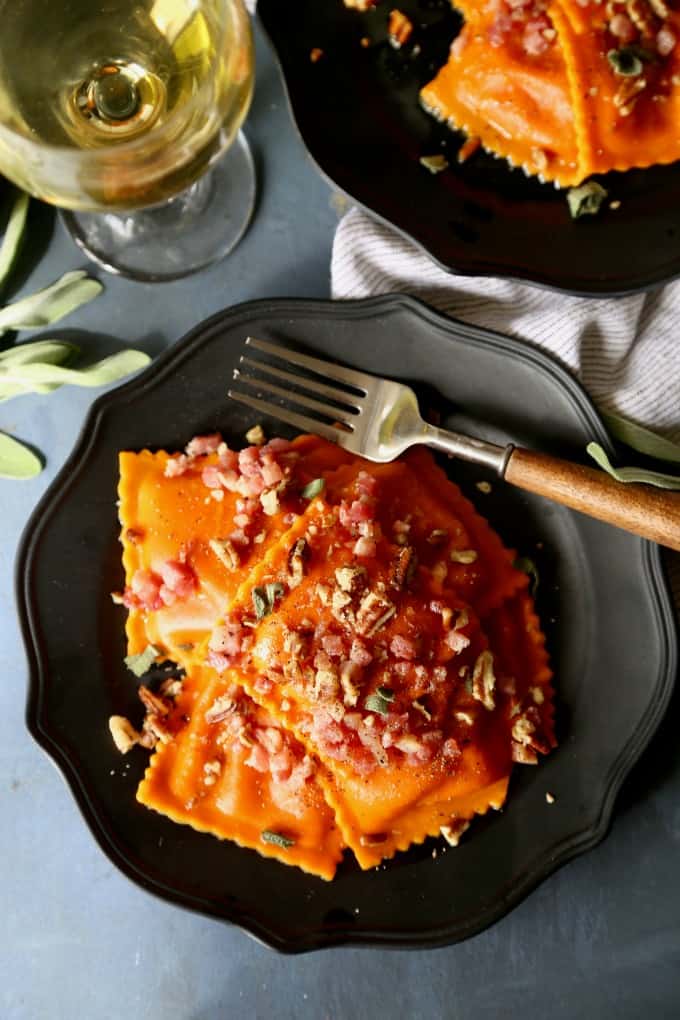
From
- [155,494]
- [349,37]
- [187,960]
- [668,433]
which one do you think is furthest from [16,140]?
[187,960]

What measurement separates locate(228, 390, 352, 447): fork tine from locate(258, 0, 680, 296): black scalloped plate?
594 millimetres

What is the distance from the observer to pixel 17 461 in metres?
3.14

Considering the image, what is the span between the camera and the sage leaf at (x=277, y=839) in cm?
274

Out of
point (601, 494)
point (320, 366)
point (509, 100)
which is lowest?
point (601, 494)

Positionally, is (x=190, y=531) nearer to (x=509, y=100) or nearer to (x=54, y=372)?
(x=54, y=372)

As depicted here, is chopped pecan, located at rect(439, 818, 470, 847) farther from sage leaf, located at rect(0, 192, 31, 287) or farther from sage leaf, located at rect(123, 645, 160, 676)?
sage leaf, located at rect(0, 192, 31, 287)

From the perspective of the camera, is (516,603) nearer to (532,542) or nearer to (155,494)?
(532,542)

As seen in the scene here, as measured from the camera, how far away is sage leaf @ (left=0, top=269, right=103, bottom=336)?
304 cm

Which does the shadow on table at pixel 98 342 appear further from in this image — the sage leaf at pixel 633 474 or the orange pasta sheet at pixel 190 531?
the sage leaf at pixel 633 474

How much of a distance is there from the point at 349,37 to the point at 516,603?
1877 millimetres

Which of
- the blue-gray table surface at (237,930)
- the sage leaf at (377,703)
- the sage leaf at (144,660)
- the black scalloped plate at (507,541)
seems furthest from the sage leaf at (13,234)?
the sage leaf at (377,703)

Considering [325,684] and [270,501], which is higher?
[270,501]

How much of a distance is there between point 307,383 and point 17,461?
1.05 m

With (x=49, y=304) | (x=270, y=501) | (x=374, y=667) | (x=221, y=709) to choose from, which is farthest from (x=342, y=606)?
(x=49, y=304)
